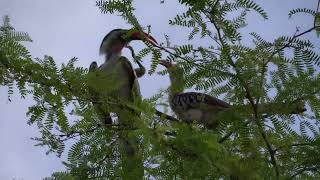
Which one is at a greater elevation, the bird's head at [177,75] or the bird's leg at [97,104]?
the bird's head at [177,75]

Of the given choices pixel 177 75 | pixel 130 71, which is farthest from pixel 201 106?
pixel 177 75

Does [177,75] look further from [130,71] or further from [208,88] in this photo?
[130,71]

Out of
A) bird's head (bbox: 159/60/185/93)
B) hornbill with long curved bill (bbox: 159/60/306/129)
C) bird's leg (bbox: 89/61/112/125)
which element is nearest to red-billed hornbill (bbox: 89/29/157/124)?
hornbill with long curved bill (bbox: 159/60/306/129)

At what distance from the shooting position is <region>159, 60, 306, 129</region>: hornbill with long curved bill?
175 inches

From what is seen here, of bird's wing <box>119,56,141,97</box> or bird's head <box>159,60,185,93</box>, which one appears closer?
bird's head <box>159,60,185,93</box>

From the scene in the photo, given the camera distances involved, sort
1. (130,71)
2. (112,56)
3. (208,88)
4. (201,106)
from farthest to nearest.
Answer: (112,56)
(130,71)
(201,106)
(208,88)

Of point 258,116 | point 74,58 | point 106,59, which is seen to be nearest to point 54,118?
point 74,58

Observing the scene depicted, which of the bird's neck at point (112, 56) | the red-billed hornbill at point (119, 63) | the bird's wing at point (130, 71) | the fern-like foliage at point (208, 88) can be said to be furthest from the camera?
the bird's neck at point (112, 56)

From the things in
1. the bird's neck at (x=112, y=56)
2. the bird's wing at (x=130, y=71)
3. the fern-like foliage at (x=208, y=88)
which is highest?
the bird's neck at (x=112, y=56)

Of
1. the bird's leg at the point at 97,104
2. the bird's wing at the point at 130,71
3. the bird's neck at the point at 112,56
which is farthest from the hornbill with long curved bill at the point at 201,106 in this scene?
the bird's neck at the point at 112,56

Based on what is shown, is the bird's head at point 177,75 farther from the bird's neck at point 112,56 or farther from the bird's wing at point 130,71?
the bird's neck at point 112,56

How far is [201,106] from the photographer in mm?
8164

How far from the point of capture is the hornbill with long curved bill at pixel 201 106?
445 centimetres

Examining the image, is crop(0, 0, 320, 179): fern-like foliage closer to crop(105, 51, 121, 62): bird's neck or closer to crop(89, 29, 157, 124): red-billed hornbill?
crop(89, 29, 157, 124): red-billed hornbill
